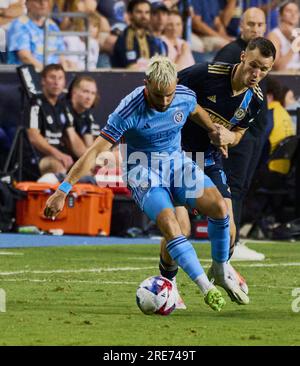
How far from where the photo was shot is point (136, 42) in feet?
67.7

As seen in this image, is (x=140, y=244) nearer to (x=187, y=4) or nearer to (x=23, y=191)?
(x=23, y=191)

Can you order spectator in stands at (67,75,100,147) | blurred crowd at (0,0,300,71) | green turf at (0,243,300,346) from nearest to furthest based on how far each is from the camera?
green turf at (0,243,300,346) < spectator in stands at (67,75,100,147) < blurred crowd at (0,0,300,71)

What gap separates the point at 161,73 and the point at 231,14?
44.2 ft

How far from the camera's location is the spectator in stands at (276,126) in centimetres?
1902

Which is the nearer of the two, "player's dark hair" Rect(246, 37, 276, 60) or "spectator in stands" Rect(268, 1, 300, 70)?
"player's dark hair" Rect(246, 37, 276, 60)

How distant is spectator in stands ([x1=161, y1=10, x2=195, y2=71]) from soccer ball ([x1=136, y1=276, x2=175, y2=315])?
11765mm

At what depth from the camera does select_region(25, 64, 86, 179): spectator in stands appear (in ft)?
62.0

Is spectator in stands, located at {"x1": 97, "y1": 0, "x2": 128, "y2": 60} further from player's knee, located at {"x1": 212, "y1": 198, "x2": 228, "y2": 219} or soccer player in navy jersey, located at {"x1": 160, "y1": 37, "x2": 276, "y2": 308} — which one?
player's knee, located at {"x1": 212, "y1": 198, "x2": 228, "y2": 219}

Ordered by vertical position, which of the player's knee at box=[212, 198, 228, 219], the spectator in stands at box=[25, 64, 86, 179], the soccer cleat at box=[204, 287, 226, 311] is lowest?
Result: the spectator in stands at box=[25, 64, 86, 179]

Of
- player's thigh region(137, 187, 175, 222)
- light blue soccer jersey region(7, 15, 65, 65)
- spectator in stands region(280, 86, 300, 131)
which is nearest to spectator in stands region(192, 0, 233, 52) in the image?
spectator in stands region(280, 86, 300, 131)

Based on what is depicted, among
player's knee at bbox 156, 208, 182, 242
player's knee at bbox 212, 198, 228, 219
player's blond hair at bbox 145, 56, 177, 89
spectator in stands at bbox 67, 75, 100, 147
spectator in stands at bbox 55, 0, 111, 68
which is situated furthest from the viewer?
spectator in stands at bbox 55, 0, 111, 68

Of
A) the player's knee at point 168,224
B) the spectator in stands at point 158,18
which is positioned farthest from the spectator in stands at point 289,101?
the player's knee at point 168,224

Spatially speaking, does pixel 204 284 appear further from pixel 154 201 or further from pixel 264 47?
pixel 264 47

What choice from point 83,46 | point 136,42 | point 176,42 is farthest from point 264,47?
point 176,42
